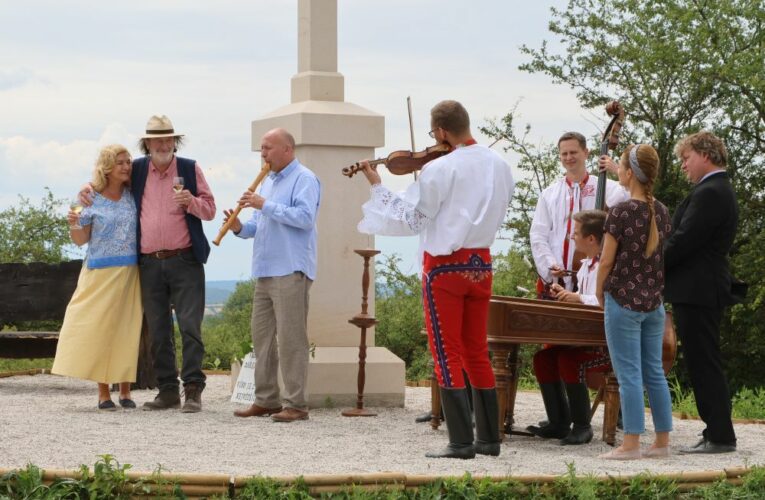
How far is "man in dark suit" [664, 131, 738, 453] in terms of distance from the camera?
759 centimetres

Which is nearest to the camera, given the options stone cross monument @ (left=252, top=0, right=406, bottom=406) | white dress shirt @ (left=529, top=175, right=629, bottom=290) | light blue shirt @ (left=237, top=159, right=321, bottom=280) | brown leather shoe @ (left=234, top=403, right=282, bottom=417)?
white dress shirt @ (left=529, top=175, right=629, bottom=290)

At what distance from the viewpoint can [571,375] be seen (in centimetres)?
806

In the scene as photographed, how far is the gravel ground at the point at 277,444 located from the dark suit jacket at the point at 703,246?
0.98 meters

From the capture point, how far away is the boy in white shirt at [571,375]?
7.98 m

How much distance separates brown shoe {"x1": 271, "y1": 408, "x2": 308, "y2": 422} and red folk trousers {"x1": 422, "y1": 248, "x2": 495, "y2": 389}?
2098mm

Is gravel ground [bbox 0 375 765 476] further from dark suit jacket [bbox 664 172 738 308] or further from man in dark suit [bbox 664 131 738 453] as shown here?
dark suit jacket [bbox 664 172 738 308]

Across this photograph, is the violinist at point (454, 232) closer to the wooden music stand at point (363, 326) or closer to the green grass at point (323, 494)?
the green grass at point (323, 494)

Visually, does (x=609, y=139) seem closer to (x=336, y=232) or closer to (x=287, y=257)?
(x=287, y=257)

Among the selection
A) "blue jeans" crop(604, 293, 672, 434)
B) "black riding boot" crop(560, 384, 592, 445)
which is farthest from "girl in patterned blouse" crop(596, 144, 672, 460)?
"black riding boot" crop(560, 384, 592, 445)

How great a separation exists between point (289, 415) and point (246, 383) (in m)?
1.15

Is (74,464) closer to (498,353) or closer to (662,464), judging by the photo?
(498,353)

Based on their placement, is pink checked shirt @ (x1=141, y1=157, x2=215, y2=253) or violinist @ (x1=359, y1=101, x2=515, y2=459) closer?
violinist @ (x1=359, y1=101, x2=515, y2=459)

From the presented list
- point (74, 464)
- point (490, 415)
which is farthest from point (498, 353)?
point (74, 464)

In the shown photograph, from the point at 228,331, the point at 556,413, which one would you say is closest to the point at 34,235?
the point at 228,331
